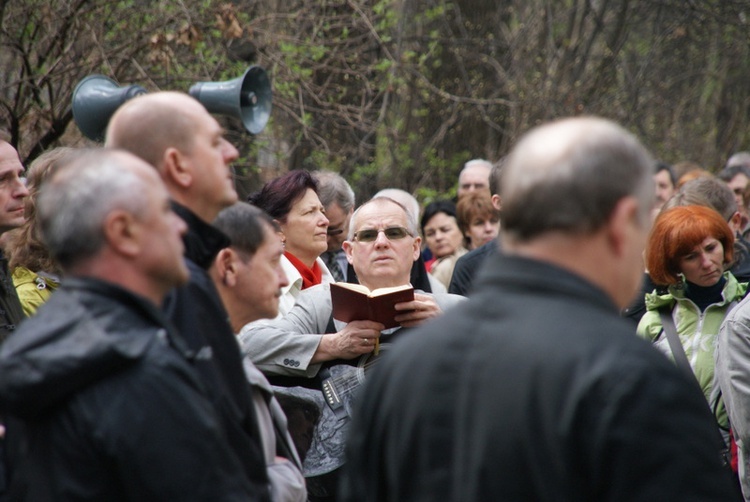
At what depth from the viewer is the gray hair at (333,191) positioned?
5.86 m

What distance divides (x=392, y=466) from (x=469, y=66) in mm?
10789

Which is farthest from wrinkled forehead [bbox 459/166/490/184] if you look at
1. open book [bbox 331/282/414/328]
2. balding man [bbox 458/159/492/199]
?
open book [bbox 331/282/414/328]

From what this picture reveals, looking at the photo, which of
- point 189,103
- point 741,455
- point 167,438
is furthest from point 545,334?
point 741,455

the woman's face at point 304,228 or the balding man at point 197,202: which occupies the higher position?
the balding man at point 197,202

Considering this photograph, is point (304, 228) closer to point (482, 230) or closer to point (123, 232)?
point (482, 230)

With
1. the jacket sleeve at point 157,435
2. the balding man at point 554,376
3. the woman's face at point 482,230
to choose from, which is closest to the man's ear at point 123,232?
the jacket sleeve at point 157,435

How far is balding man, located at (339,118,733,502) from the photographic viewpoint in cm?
182

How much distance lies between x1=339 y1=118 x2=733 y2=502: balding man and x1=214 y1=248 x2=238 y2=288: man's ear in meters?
1.17

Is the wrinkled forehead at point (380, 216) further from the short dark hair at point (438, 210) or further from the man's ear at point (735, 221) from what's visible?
the short dark hair at point (438, 210)

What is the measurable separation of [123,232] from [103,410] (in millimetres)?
386

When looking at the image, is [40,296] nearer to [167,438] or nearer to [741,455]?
[167,438]

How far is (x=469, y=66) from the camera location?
12.4 m

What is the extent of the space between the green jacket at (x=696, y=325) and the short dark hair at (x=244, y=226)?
2.33m

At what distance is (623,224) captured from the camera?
76.3 inches
